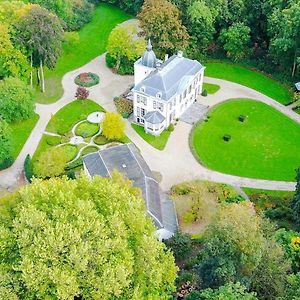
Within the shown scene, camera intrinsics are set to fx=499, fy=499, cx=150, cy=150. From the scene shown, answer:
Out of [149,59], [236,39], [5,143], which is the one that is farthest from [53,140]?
[236,39]

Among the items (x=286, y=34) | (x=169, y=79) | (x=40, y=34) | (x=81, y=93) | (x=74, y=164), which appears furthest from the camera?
(x=286, y=34)

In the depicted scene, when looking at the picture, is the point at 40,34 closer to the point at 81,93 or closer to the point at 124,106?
the point at 81,93

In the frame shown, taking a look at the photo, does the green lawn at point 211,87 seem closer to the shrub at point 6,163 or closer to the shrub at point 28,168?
the shrub at point 28,168

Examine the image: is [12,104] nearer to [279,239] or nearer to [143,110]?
[143,110]

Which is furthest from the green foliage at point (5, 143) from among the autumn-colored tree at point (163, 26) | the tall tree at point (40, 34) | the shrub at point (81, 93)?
the autumn-colored tree at point (163, 26)

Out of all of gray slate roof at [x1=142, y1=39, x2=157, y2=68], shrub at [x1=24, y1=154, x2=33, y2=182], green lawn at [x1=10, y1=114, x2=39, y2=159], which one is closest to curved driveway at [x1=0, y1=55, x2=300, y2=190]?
green lawn at [x1=10, y1=114, x2=39, y2=159]

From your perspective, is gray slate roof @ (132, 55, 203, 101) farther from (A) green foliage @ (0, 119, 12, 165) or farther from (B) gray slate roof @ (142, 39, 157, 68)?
(A) green foliage @ (0, 119, 12, 165)

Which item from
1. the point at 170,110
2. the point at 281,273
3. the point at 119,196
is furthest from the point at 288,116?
the point at 119,196

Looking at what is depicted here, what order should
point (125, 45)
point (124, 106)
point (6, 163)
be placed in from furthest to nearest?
point (125, 45)
point (124, 106)
point (6, 163)
